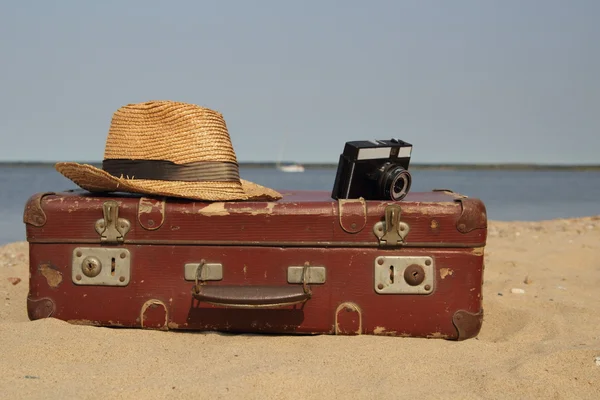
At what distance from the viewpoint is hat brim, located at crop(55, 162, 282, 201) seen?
302cm

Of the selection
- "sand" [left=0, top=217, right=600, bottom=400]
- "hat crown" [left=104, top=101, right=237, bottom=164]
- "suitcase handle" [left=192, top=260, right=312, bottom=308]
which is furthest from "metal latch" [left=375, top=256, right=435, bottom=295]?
"hat crown" [left=104, top=101, right=237, bottom=164]

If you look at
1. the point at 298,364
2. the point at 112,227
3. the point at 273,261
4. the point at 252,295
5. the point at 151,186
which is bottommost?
the point at 298,364

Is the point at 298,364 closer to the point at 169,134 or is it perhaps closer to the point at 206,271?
the point at 206,271

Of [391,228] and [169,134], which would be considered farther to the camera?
[169,134]

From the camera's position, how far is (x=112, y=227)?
3045 millimetres

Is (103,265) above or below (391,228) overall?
below

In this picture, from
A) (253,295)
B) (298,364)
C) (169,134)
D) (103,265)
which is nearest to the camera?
A: (298,364)

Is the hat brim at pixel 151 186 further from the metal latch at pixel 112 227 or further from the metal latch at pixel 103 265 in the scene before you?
the metal latch at pixel 103 265

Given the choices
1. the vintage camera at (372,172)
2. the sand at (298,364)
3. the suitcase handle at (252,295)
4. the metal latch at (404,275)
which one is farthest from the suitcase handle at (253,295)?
the vintage camera at (372,172)

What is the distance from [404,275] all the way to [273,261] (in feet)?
1.99

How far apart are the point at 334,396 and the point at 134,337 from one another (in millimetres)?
1106

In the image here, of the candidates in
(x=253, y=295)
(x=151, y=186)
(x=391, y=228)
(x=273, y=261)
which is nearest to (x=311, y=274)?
(x=273, y=261)

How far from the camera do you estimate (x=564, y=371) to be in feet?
8.41

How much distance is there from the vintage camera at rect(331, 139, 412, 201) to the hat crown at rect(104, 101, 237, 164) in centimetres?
58
